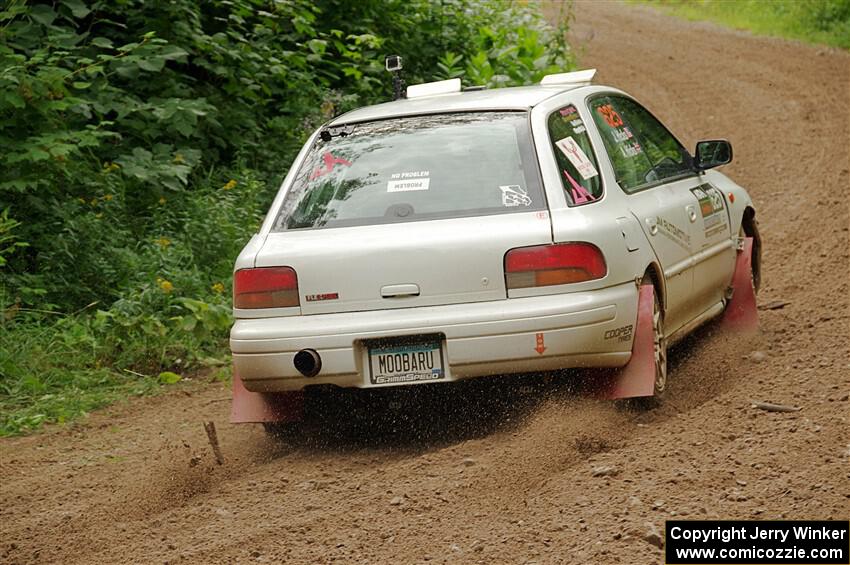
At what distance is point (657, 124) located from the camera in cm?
762

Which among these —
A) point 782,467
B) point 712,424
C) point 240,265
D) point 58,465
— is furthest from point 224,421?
point 782,467

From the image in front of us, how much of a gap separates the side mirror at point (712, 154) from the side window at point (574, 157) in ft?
3.99

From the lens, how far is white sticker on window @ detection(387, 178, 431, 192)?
599cm

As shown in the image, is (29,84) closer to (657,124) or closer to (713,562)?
(657,124)

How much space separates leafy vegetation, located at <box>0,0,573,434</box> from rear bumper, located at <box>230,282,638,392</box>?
233cm

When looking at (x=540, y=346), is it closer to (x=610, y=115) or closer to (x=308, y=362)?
(x=308, y=362)

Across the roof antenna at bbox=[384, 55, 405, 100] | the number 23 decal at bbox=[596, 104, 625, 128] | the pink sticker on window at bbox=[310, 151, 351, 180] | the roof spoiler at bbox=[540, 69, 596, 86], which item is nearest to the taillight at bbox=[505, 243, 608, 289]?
the pink sticker on window at bbox=[310, 151, 351, 180]

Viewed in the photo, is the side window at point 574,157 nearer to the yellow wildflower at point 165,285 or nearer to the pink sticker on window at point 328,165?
the pink sticker on window at point 328,165

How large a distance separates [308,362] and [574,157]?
162cm

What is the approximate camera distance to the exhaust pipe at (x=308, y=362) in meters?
5.71

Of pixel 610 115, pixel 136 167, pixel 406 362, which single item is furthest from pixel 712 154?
pixel 136 167

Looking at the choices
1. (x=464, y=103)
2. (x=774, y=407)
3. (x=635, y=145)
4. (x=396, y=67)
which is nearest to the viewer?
(x=774, y=407)

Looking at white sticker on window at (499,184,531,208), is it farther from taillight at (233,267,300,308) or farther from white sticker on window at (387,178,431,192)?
taillight at (233,267,300,308)

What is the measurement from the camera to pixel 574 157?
6.15 meters
